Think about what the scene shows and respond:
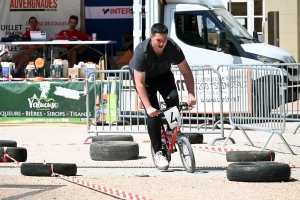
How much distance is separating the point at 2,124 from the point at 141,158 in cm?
672

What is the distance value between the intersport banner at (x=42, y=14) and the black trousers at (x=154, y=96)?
34.1ft

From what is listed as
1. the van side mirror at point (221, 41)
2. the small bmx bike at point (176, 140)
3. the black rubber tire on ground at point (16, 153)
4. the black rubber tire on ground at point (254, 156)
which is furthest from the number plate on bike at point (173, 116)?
the van side mirror at point (221, 41)

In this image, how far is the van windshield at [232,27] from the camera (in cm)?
1777

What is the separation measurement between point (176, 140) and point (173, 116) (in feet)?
1.07

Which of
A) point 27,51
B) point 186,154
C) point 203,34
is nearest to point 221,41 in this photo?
point 203,34

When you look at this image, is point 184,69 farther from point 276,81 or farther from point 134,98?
point 134,98

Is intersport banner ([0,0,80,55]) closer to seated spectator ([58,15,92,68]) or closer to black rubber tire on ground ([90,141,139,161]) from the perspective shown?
seated spectator ([58,15,92,68])

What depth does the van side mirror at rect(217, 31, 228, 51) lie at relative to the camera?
17.2m

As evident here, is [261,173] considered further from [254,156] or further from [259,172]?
[254,156]

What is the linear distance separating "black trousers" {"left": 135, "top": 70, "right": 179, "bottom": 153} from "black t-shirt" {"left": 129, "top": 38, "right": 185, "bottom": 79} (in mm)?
108

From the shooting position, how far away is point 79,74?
18.3 m

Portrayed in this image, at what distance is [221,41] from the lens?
17297 mm

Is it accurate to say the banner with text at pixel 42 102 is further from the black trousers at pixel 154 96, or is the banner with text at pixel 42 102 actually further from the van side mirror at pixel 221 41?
the black trousers at pixel 154 96

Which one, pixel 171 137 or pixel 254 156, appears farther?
pixel 254 156
